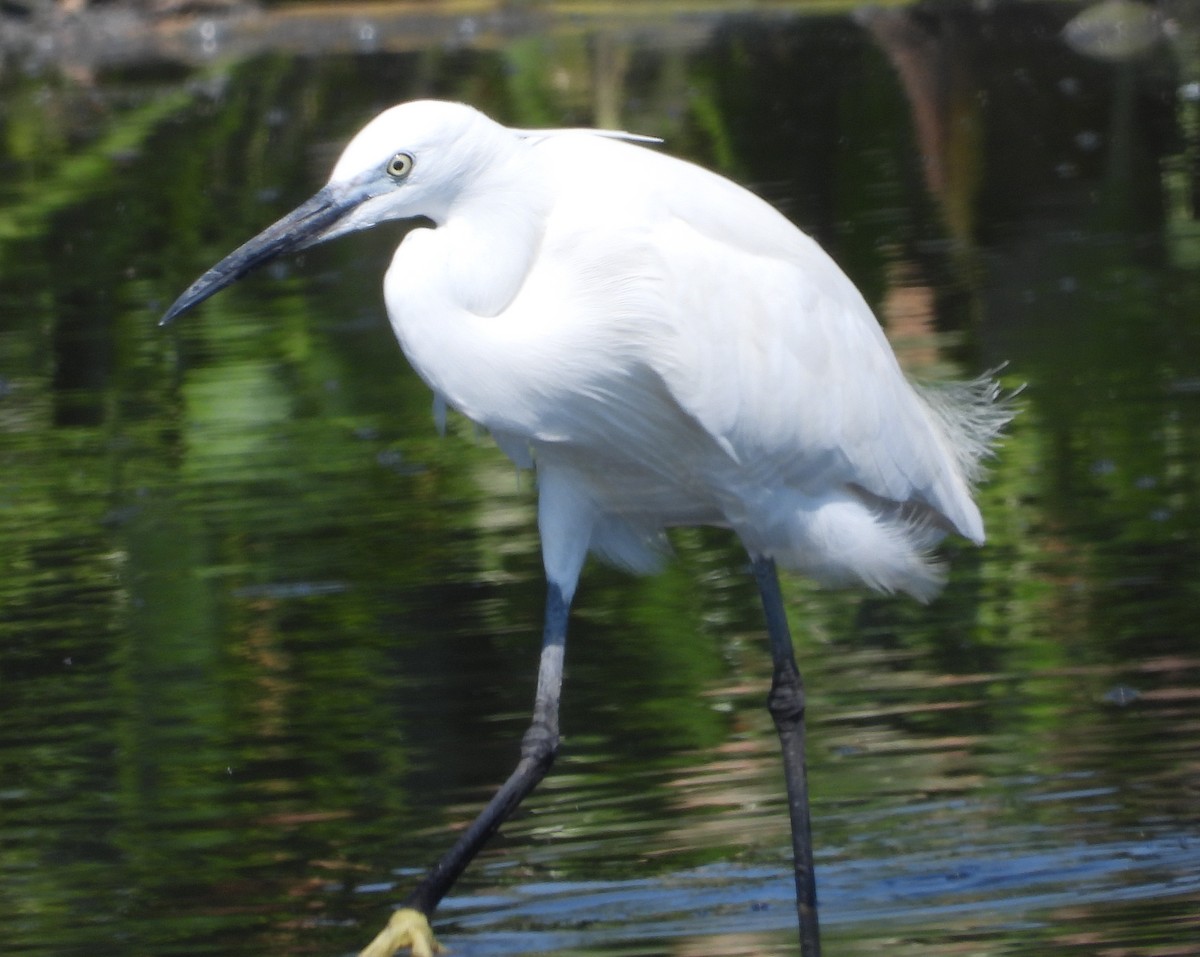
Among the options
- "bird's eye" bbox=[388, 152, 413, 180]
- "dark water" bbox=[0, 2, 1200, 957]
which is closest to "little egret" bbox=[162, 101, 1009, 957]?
"bird's eye" bbox=[388, 152, 413, 180]

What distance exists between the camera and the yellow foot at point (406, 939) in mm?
4035

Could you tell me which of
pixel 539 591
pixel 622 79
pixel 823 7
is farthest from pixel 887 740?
pixel 823 7

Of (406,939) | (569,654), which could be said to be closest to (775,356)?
(406,939)

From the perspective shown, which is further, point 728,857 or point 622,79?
point 622,79

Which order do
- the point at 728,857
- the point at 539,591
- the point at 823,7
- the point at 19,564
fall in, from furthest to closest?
the point at 823,7 → the point at 19,564 → the point at 539,591 → the point at 728,857

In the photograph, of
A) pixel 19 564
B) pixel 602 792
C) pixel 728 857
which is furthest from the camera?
pixel 19 564

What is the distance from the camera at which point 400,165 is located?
388 cm

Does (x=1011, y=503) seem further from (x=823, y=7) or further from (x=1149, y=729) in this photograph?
(x=823, y=7)

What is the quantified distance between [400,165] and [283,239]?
0.86 feet

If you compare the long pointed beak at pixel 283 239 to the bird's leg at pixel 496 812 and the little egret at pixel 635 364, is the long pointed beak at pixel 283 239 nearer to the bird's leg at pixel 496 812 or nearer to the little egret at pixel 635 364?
the little egret at pixel 635 364

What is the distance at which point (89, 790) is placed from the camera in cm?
505

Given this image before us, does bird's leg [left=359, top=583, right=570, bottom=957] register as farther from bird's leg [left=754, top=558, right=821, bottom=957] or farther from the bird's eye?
the bird's eye

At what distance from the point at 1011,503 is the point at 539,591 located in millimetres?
1436

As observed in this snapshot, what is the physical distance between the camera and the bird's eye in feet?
12.7
